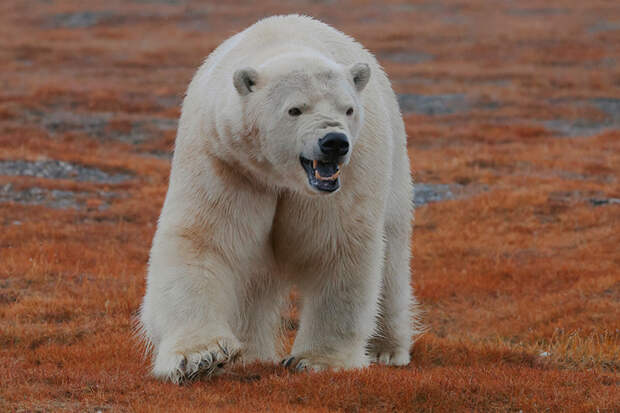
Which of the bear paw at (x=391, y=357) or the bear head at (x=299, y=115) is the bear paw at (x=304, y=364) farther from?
the bear paw at (x=391, y=357)

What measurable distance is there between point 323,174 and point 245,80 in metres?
0.77

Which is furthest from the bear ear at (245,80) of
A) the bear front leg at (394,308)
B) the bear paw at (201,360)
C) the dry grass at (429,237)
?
the bear front leg at (394,308)

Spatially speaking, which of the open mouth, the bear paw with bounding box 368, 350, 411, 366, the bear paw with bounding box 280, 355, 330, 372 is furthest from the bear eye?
the bear paw with bounding box 368, 350, 411, 366

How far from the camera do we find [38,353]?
7859mm

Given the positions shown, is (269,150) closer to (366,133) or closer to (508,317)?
(366,133)

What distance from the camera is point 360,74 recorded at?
5.82 meters

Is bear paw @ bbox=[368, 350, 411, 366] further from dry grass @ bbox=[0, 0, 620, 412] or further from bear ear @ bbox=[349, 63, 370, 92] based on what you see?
bear ear @ bbox=[349, 63, 370, 92]

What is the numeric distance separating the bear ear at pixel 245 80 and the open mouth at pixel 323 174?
56cm

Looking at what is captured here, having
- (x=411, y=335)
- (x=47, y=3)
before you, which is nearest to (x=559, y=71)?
(x=411, y=335)

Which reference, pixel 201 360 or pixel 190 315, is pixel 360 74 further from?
pixel 201 360

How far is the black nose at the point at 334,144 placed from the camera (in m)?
5.12

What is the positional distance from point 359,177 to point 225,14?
2047 inches

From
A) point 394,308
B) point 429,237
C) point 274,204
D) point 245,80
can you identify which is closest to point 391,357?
point 394,308

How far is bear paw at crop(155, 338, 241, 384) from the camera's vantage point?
216 inches
